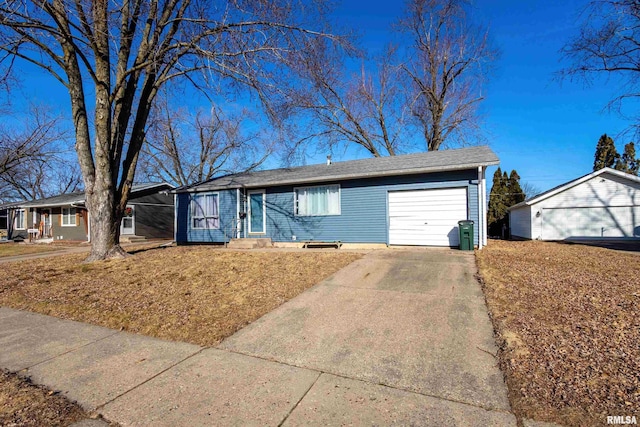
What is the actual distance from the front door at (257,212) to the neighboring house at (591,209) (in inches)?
595

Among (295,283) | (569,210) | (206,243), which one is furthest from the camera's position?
(569,210)

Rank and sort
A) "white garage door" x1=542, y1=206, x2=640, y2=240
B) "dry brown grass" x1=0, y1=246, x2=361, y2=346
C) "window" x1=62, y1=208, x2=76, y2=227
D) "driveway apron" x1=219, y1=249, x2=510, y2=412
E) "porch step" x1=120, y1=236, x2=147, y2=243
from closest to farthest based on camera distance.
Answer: "driveway apron" x1=219, y1=249, x2=510, y2=412 < "dry brown grass" x1=0, y1=246, x2=361, y2=346 < "white garage door" x1=542, y1=206, x2=640, y2=240 < "porch step" x1=120, y1=236, x2=147, y2=243 < "window" x1=62, y1=208, x2=76, y2=227

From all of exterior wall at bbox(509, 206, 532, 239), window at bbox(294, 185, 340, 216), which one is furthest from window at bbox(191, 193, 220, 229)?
exterior wall at bbox(509, 206, 532, 239)

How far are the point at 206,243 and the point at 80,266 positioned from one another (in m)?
6.34

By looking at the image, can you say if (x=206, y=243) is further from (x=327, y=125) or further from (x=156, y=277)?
(x=327, y=125)

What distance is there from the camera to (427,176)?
10.6 meters

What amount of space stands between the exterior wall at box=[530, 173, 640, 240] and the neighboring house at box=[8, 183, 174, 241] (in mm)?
22138

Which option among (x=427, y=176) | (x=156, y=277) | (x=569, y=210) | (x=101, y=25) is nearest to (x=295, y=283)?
(x=156, y=277)

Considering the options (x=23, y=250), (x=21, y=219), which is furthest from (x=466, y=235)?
(x=21, y=219)

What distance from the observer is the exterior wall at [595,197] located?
1655cm

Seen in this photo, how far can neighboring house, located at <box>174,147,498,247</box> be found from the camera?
1029 cm

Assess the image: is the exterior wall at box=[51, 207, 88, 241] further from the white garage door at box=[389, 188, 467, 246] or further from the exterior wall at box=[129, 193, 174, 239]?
the white garage door at box=[389, 188, 467, 246]

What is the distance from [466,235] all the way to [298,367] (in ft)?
26.4

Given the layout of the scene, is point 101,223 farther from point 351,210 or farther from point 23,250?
point 23,250
